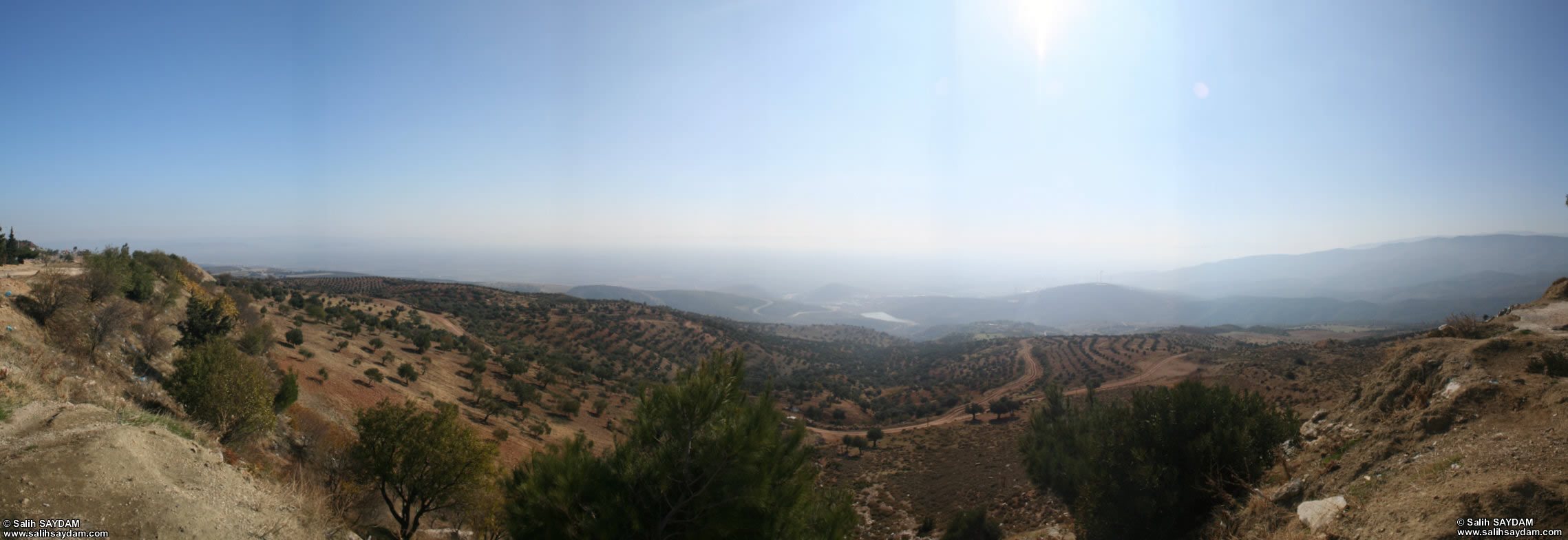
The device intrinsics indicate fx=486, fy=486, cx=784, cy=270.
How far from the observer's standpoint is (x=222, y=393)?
1091cm

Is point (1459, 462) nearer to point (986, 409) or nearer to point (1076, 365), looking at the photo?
point (986, 409)

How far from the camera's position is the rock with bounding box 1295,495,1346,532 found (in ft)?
20.9

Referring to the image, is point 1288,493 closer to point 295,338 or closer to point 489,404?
point 489,404

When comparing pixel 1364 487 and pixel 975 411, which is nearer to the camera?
pixel 1364 487

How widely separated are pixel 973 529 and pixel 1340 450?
894 centimetres

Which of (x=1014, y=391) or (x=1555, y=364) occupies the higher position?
(x=1555, y=364)

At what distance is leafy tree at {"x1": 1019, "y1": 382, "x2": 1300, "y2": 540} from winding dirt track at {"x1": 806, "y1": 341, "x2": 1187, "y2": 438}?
19.2 m

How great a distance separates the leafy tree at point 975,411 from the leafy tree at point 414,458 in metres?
31.5

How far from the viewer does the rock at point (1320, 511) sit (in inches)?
251

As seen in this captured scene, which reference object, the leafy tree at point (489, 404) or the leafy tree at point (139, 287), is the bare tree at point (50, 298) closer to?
the leafy tree at point (139, 287)

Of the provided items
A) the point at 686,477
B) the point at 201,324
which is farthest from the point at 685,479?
the point at 201,324

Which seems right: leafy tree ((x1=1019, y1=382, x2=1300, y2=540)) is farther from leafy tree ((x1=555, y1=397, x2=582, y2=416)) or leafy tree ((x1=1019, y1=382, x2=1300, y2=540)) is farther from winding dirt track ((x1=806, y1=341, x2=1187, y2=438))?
leafy tree ((x1=555, y1=397, x2=582, y2=416))

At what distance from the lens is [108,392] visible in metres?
10.6

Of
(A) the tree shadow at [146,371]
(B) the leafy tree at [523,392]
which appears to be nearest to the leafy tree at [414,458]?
(A) the tree shadow at [146,371]
